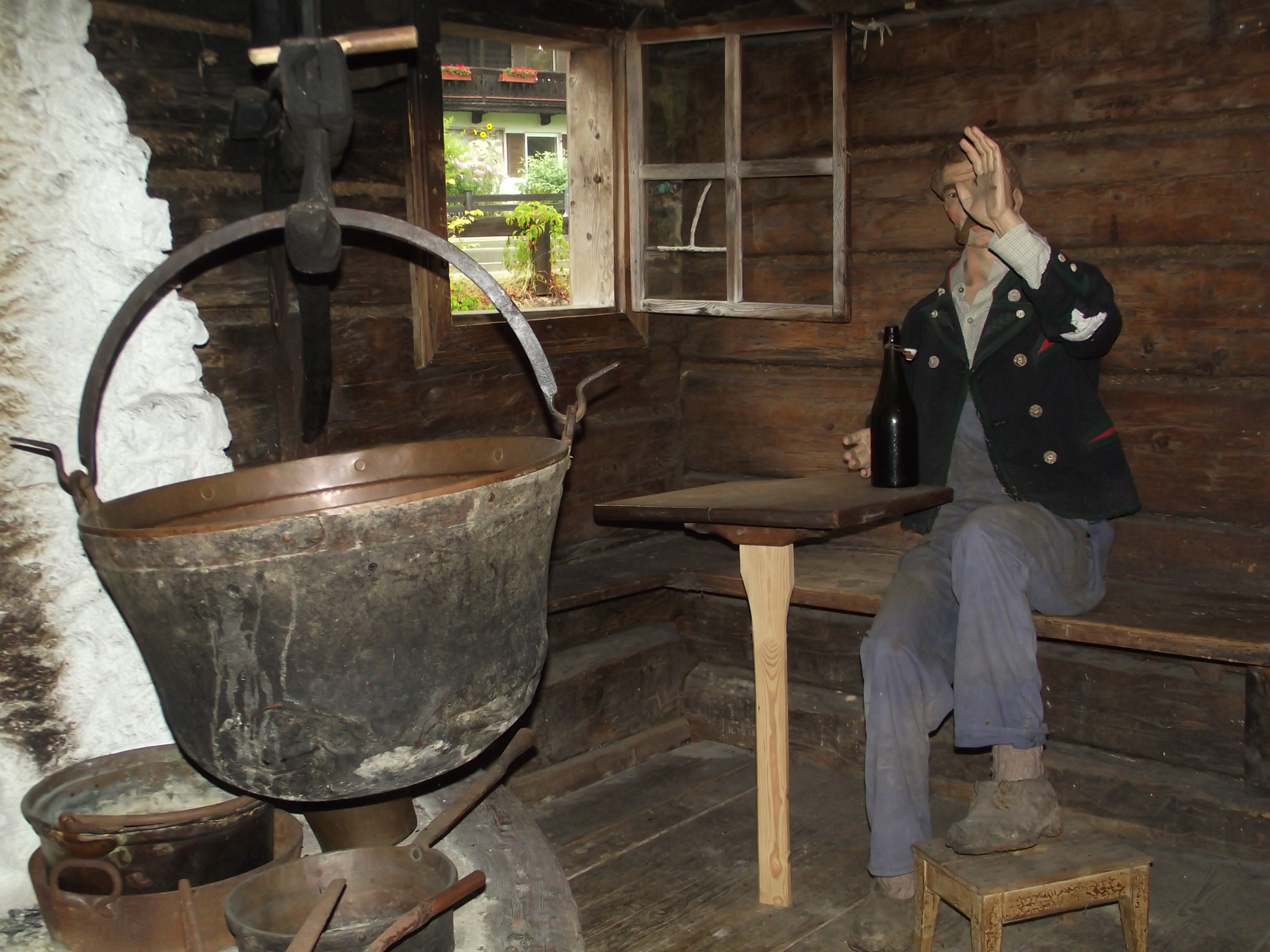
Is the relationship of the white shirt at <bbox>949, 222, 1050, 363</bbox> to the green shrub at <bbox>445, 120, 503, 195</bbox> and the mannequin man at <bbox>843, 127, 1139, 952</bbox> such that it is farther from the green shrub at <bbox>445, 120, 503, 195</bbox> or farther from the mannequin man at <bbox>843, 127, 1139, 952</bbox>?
the green shrub at <bbox>445, 120, 503, 195</bbox>

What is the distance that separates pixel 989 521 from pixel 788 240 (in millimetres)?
1329

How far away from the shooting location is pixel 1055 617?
2.95m

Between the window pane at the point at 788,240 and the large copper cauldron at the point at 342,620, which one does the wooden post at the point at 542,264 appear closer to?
the window pane at the point at 788,240

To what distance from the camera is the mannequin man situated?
2.72 m

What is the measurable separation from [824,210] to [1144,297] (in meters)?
0.96

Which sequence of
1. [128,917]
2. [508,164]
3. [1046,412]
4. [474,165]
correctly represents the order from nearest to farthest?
[128,917] → [1046,412] → [474,165] → [508,164]

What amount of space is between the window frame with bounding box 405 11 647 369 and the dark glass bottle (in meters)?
0.96

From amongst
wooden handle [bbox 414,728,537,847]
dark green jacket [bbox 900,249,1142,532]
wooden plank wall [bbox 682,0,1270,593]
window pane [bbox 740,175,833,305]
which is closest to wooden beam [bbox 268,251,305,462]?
wooden handle [bbox 414,728,537,847]

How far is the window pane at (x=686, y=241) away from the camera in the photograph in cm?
378

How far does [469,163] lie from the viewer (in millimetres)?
14164

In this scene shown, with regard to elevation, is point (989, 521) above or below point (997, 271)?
below

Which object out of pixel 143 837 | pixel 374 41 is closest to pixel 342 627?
pixel 143 837

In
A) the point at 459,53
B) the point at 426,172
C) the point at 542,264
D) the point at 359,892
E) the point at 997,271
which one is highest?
the point at 459,53

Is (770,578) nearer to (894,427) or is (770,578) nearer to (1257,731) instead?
(894,427)
